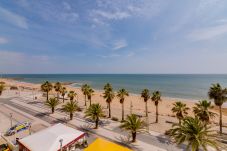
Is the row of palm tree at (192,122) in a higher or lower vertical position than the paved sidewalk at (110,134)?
higher

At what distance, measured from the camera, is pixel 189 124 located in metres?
19.2

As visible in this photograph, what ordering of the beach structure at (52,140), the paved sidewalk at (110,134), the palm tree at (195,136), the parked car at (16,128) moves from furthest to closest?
1. the parked car at (16,128)
2. the paved sidewalk at (110,134)
3. the beach structure at (52,140)
4. the palm tree at (195,136)

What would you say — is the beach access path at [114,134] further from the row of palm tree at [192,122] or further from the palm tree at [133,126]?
the palm tree at [133,126]

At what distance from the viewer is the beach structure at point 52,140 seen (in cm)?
2106

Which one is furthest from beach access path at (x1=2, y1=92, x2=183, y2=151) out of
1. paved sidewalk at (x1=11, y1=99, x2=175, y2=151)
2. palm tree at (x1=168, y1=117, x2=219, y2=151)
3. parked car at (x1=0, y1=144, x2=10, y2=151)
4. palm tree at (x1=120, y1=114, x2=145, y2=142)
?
parked car at (x1=0, y1=144, x2=10, y2=151)

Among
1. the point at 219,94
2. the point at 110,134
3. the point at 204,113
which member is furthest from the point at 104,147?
the point at 219,94

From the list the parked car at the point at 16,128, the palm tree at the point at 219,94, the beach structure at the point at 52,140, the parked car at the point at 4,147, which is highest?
the palm tree at the point at 219,94

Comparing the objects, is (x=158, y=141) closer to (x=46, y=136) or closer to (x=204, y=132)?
(x=204, y=132)

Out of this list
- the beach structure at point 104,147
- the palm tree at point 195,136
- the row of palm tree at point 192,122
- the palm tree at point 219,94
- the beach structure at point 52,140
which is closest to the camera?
the palm tree at point 195,136

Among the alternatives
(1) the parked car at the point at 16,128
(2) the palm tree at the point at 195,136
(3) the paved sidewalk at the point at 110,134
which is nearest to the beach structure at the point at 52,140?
(3) the paved sidewalk at the point at 110,134

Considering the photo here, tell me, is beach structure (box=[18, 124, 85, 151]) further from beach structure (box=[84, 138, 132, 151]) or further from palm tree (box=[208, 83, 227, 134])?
palm tree (box=[208, 83, 227, 134])

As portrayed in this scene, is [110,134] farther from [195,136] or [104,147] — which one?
[195,136]

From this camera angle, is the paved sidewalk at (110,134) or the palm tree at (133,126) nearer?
the paved sidewalk at (110,134)

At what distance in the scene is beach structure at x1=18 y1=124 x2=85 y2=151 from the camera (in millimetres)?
21062
